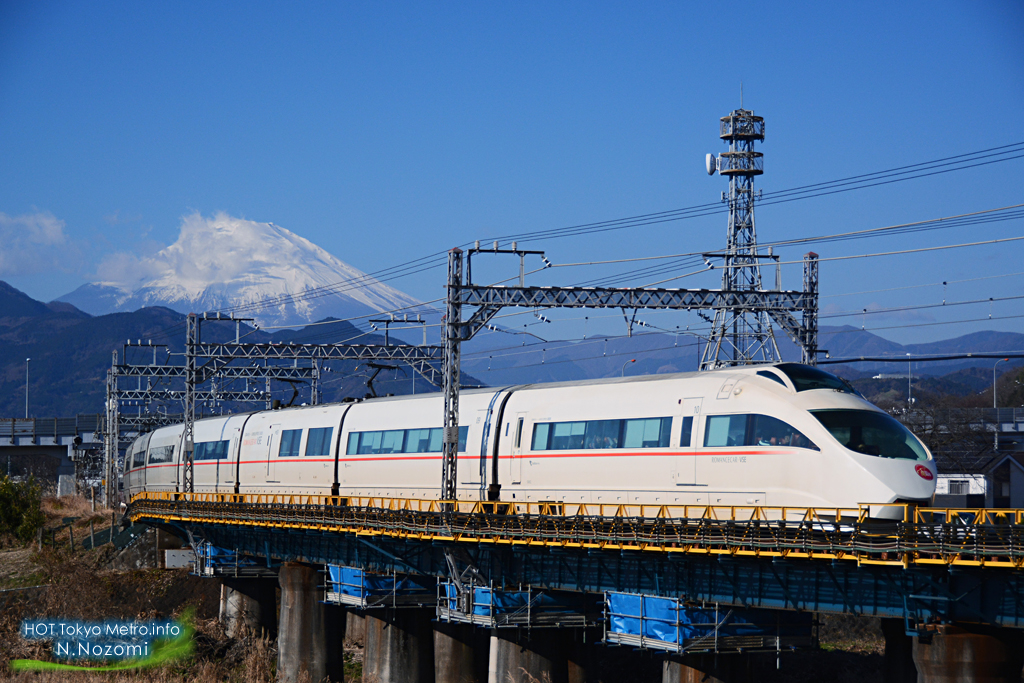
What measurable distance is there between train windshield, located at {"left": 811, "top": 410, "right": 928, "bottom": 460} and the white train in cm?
3

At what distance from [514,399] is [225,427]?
1010 inches

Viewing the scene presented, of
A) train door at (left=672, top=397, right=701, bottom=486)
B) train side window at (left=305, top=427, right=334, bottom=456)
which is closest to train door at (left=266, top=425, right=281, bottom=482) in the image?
train side window at (left=305, top=427, right=334, bottom=456)

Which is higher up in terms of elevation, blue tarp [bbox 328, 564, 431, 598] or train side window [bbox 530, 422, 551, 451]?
train side window [bbox 530, 422, 551, 451]

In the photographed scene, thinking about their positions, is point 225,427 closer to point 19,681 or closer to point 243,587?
point 243,587

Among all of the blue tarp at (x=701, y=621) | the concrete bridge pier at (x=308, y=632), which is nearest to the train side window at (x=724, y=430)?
the blue tarp at (x=701, y=621)

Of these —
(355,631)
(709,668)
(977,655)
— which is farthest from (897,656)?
(355,631)

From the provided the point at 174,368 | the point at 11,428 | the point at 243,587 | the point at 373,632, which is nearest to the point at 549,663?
the point at 373,632

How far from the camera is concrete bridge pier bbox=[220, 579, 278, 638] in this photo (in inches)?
2199

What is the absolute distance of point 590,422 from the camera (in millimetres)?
32719

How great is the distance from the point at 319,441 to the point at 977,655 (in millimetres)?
30323

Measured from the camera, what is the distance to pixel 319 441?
4697 cm

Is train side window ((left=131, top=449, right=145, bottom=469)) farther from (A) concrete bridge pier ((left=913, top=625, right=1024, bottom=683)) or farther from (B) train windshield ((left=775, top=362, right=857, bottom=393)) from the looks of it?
(A) concrete bridge pier ((left=913, top=625, right=1024, bottom=683))

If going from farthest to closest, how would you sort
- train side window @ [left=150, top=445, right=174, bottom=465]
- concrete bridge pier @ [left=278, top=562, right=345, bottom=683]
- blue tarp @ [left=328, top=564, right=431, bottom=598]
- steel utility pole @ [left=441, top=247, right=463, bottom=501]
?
1. train side window @ [left=150, top=445, right=174, bottom=465]
2. concrete bridge pier @ [left=278, top=562, right=345, bottom=683]
3. blue tarp @ [left=328, top=564, right=431, bottom=598]
4. steel utility pole @ [left=441, top=247, right=463, bottom=501]

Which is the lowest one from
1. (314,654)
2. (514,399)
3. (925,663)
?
(314,654)
